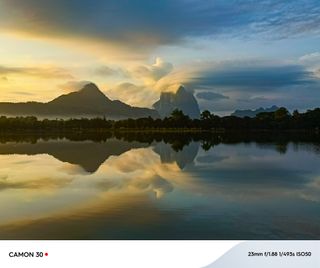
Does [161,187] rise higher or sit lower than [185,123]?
lower

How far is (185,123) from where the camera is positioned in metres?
1.76

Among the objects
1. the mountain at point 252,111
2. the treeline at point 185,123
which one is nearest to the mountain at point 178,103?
the treeline at point 185,123

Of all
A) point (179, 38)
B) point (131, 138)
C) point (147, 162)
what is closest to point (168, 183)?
point (147, 162)

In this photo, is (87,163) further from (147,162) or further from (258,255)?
(258,255)

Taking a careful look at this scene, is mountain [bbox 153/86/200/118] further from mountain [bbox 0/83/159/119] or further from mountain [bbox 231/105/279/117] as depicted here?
mountain [bbox 231/105/279/117]

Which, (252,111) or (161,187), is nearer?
(161,187)

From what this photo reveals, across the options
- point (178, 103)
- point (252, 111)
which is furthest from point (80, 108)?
point (252, 111)

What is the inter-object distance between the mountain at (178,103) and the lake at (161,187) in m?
0.08

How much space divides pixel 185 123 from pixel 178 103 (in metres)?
0.09

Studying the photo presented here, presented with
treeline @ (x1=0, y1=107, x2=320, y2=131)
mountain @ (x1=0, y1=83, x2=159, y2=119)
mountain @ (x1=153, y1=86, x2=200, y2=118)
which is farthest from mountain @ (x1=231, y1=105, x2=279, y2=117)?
mountain @ (x1=0, y1=83, x2=159, y2=119)

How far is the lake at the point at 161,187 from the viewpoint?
58.3 inches

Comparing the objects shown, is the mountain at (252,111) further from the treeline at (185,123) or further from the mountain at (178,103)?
the mountain at (178,103)

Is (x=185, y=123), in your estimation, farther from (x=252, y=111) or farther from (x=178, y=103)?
(x=252, y=111)

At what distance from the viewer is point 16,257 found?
1391 mm
